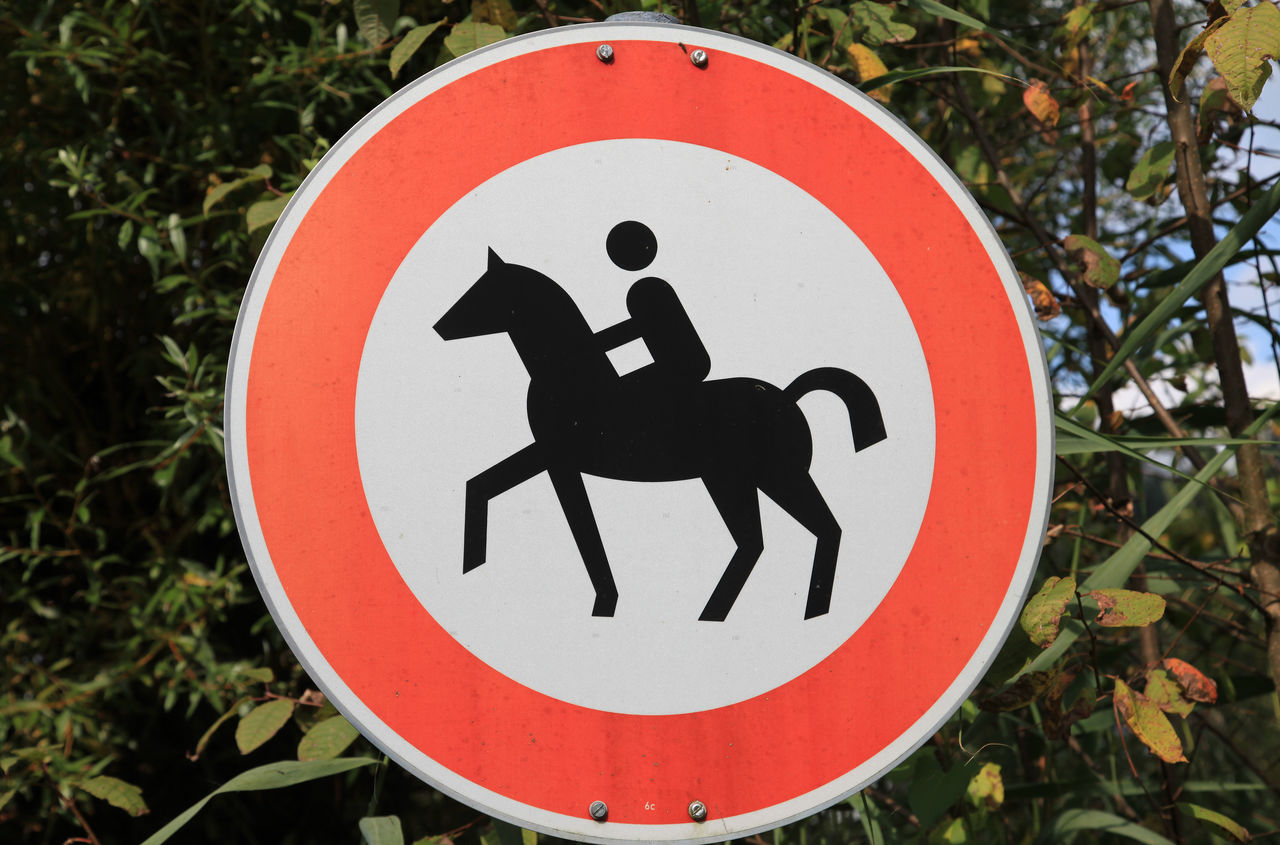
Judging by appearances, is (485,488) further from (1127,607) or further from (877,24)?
(877,24)

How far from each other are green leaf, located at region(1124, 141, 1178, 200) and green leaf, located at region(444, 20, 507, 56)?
82cm

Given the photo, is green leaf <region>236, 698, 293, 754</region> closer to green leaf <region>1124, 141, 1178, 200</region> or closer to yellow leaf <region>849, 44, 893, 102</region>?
yellow leaf <region>849, 44, 893, 102</region>

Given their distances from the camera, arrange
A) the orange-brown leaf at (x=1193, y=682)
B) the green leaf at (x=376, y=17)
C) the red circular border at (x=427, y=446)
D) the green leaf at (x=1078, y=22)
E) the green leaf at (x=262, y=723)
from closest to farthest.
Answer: the red circular border at (x=427, y=446) → the orange-brown leaf at (x=1193, y=682) → the green leaf at (x=262, y=723) → the green leaf at (x=376, y=17) → the green leaf at (x=1078, y=22)

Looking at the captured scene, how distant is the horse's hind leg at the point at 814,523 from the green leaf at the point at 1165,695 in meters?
0.43

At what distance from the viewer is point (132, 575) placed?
1.72m

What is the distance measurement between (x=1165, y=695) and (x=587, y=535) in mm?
646

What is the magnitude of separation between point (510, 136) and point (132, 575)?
50.5 inches

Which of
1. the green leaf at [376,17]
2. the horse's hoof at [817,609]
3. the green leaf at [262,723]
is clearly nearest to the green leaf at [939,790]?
the horse's hoof at [817,609]

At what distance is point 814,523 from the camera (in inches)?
32.5

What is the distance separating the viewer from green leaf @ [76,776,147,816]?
1.09 m

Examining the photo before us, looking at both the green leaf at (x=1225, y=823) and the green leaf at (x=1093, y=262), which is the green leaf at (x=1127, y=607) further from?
the green leaf at (x=1093, y=262)

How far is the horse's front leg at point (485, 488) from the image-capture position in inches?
31.7

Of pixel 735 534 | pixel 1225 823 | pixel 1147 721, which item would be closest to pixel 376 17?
pixel 735 534

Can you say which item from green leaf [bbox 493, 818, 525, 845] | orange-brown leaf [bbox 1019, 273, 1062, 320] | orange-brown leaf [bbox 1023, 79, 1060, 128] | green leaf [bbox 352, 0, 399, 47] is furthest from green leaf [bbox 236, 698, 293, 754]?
orange-brown leaf [bbox 1023, 79, 1060, 128]
